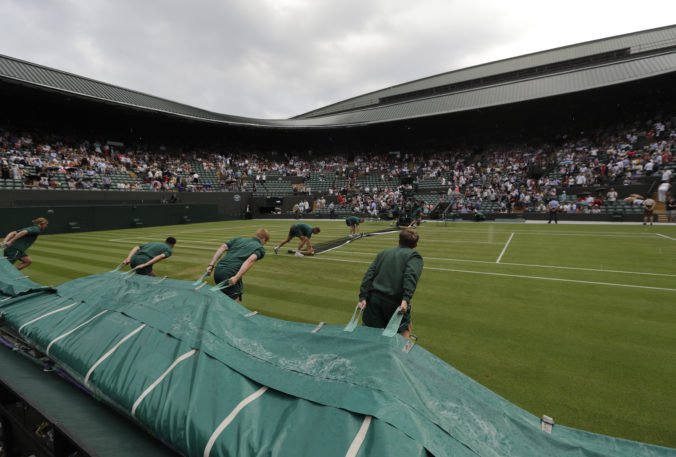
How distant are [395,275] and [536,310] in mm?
4145

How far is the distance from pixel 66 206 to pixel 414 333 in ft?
82.2

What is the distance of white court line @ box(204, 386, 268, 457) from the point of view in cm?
199

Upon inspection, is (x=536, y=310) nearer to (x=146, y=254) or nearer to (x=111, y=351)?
(x=111, y=351)

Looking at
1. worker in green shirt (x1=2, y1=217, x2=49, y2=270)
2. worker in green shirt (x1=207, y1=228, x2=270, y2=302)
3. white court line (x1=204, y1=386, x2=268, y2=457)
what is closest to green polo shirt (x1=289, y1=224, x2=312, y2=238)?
worker in green shirt (x1=207, y1=228, x2=270, y2=302)

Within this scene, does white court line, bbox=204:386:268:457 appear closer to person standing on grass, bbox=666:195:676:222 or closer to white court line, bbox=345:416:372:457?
white court line, bbox=345:416:372:457

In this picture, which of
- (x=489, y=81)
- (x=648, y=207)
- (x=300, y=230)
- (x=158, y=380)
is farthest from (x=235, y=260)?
(x=489, y=81)

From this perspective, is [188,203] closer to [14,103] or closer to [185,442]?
[14,103]

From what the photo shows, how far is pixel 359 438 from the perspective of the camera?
1.77 meters

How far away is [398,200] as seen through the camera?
36.5 metres

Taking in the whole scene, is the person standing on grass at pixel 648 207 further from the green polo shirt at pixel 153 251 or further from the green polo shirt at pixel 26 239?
the green polo shirt at pixel 26 239

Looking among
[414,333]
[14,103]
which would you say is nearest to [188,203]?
[14,103]

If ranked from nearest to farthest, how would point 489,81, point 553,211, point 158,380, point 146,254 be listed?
point 158,380 < point 146,254 < point 553,211 < point 489,81

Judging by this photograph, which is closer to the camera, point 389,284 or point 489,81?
point 389,284

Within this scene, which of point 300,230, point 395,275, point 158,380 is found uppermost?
point 395,275
